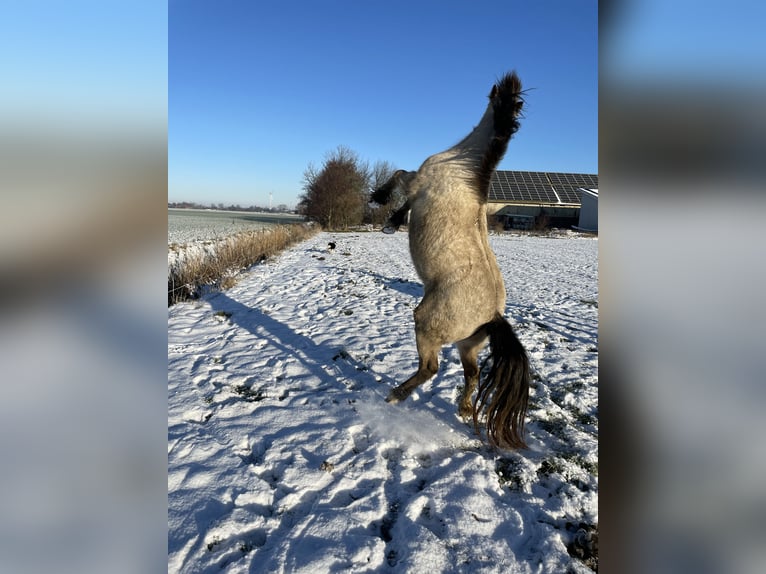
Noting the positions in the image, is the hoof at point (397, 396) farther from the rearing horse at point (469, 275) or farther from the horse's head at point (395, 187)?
the horse's head at point (395, 187)

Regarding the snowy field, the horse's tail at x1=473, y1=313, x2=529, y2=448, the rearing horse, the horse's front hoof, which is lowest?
the snowy field

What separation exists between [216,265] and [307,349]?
207 inches

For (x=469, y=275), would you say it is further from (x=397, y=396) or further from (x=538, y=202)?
(x=538, y=202)

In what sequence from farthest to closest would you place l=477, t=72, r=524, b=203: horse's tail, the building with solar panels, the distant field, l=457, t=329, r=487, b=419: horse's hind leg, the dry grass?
1. the building with solar panels
2. the distant field
3. the dry grass
4. l=457, t=329, r=487, b=419: horse's hind leg
5. l=477, t=72, r=524, b=203: horse's tail

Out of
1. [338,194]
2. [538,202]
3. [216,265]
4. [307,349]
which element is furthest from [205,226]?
[307,349]

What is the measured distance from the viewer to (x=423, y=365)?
316cm

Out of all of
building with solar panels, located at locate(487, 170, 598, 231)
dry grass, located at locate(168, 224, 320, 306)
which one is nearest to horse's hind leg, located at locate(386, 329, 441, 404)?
dry grass, located at locate(168, 224, 320, 306)

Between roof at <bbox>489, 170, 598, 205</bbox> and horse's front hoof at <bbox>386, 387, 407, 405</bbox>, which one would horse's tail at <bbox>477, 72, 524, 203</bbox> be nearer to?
horse's front hoof at <bbox>386, 387, 407, 405</bbox>

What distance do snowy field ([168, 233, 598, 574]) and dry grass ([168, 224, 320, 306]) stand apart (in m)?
2.27

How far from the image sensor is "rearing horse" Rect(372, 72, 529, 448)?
8.80 feet

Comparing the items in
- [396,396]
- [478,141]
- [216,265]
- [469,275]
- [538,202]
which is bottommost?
[396,396]

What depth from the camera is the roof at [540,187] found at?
2978 cm
